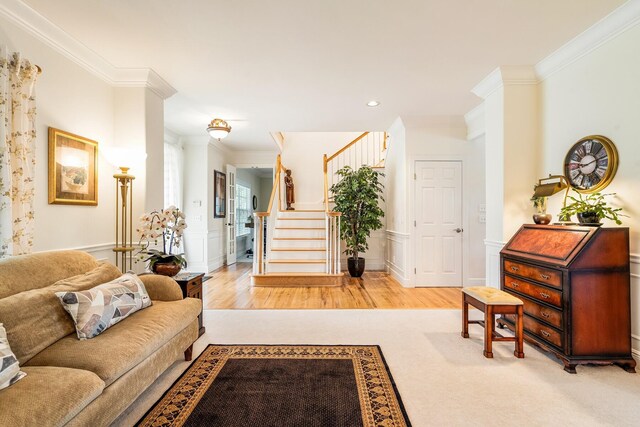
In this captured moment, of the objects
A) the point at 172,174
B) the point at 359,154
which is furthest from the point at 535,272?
the point at 172,174

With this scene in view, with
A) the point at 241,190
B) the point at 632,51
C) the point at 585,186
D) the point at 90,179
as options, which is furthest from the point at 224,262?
the point at 632,51

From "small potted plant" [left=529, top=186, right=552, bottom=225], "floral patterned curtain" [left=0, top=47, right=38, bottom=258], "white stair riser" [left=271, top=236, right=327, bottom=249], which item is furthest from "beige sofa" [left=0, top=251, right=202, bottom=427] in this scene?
"white stair riser" [left=271, top=236, right=327, bottom=249]

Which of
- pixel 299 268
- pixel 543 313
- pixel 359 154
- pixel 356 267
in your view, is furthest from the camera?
pixel 359 154

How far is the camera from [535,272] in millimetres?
2670

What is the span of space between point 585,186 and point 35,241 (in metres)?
4.65

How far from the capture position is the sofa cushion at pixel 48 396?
116cm

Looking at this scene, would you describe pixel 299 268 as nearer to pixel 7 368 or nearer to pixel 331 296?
pixel 331 296

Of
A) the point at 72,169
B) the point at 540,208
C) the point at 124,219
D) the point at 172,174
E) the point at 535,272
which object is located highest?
the point at 172,174

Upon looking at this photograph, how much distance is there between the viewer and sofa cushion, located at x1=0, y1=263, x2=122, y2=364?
1552mm

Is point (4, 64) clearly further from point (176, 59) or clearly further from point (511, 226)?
point (511, 226)

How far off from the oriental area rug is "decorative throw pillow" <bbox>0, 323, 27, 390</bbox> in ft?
2.27

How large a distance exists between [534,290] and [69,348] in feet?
10.8

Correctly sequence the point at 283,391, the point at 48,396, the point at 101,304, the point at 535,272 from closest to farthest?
the point at 48,396
the point at 101,304
the point at 283,391
the point at 535,272

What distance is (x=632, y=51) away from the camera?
2420 millimetres
